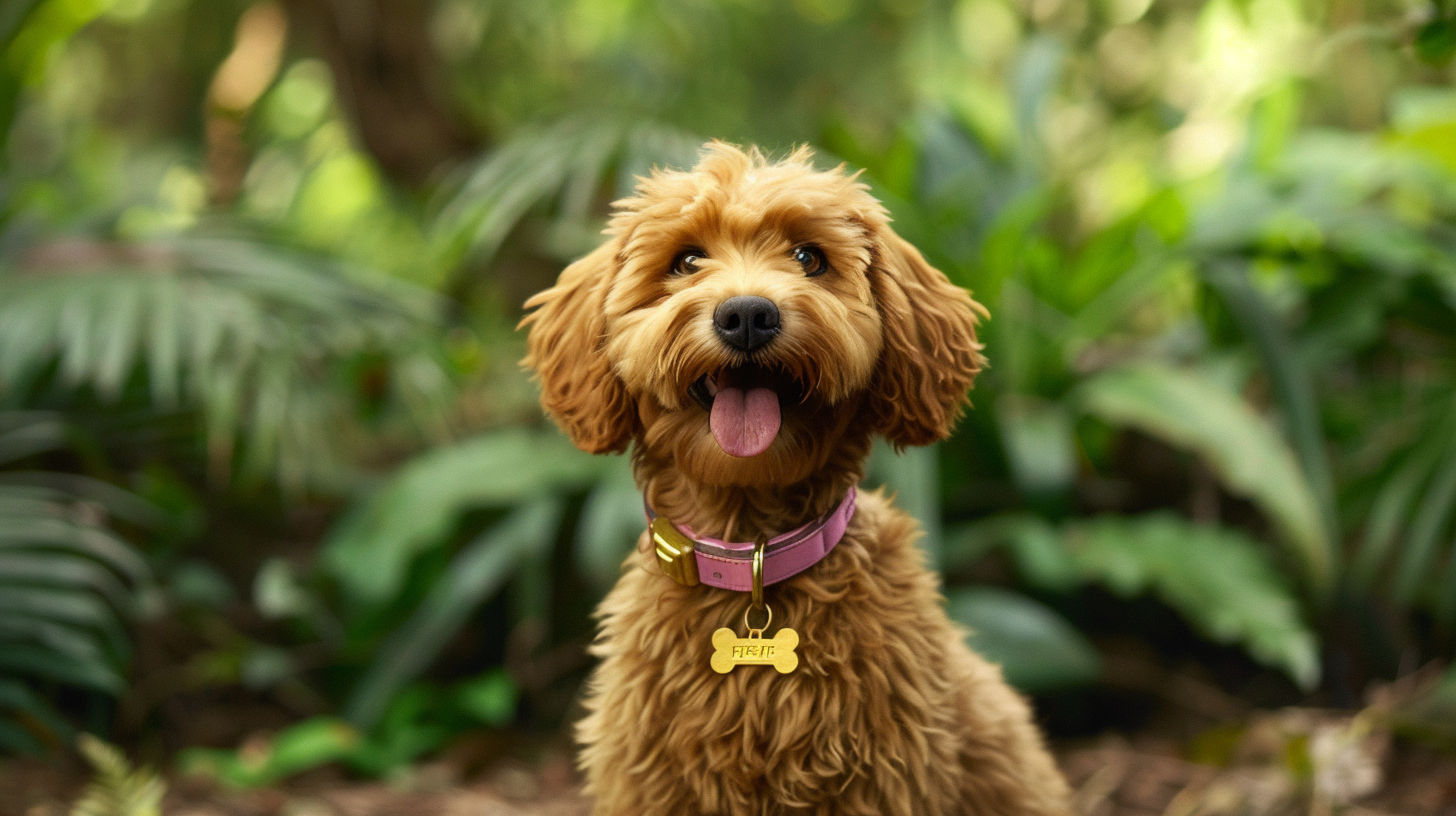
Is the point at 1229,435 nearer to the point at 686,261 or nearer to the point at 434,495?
the point at 686,261

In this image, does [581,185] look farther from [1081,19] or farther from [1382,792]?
[1081,19]

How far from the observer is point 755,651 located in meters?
1.61

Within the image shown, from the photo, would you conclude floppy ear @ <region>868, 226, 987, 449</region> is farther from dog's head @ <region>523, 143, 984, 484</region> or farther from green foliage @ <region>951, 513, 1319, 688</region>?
green foliage @ <region>951, 513, 1319, 688</region>

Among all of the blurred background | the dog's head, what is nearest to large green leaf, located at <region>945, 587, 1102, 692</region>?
the blurred background

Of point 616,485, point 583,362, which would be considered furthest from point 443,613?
point 583,362

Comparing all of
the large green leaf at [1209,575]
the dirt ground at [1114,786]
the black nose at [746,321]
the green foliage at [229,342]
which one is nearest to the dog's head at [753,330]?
the black nose at [746,321]

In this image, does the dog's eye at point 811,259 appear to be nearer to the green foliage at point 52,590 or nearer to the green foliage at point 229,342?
the green foliage at point 229,342

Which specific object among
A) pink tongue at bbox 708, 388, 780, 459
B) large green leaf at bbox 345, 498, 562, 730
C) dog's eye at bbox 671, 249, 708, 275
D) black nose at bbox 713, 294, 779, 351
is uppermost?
dog's eye at bbox 671, 249, 708, 275

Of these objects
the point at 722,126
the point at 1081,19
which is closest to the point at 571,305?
the point at 722,126

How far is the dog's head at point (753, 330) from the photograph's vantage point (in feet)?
4.92

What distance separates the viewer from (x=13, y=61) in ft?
11.7

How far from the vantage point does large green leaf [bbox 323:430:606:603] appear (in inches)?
Result: 134

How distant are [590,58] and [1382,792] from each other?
5.54 meters

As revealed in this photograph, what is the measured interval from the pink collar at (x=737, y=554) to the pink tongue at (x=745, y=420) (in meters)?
0.19
